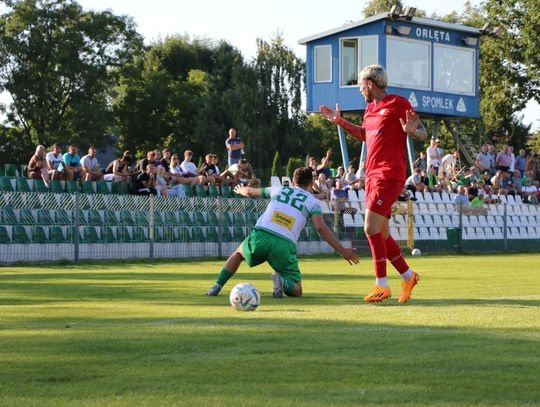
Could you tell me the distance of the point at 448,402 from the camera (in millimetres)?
5289

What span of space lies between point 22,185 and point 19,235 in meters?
1.81

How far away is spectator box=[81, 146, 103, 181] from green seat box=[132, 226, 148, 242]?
1.97 meters

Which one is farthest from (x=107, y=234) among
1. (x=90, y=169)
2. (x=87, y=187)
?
(x=90, y=169)

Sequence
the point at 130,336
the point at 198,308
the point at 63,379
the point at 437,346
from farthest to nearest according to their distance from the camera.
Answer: the point at 198,308 → the point at 130,336 → the point at 437,346 → the point at 63,379

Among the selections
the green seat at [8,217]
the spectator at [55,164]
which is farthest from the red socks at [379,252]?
the spectator at [55,164]

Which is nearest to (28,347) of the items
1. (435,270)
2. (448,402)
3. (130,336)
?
(130,336)

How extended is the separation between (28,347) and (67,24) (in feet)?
240

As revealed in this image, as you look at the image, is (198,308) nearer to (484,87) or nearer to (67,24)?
(484,87)

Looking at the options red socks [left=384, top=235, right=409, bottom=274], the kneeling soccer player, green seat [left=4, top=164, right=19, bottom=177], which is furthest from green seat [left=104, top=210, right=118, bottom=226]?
red socks [left=384, top=235, right=409, bottom=274]

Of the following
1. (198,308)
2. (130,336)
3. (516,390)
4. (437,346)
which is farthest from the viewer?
(198,308)

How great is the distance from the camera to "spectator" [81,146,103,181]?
2802 centimetres

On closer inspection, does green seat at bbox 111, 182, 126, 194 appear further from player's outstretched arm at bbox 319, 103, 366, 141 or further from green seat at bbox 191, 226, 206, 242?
player's outstretched arm at bbox 319, 103, 366, 141

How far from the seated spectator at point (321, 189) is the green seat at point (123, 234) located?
267 inches

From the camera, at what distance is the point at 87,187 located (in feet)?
89.0
